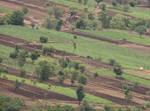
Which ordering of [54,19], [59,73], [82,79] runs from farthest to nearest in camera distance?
[54,19] < [59,73] < [82,79]

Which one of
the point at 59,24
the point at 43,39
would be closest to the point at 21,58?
the point at 43,39

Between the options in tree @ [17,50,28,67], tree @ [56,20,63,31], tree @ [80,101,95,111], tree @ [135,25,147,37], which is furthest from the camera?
tree @ [135,25,147,37]

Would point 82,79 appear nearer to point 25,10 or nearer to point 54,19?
point 54,19

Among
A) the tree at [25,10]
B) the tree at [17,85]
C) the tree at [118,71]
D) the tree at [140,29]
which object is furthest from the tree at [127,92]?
the tree at [140,29]

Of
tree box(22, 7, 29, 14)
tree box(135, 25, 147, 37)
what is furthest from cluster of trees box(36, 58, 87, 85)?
tree box(135, 25, 147, 37)

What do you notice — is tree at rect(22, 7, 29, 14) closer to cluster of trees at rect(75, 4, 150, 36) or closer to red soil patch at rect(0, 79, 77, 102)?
cluster of trees at rect(75, 4, 150, 36)

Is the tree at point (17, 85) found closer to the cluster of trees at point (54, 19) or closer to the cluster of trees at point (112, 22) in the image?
A: the cluster of trees at point (54, 19)

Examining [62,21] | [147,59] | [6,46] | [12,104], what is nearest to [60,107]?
[12,104]

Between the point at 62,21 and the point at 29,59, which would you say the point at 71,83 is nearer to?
the point at 29,59
